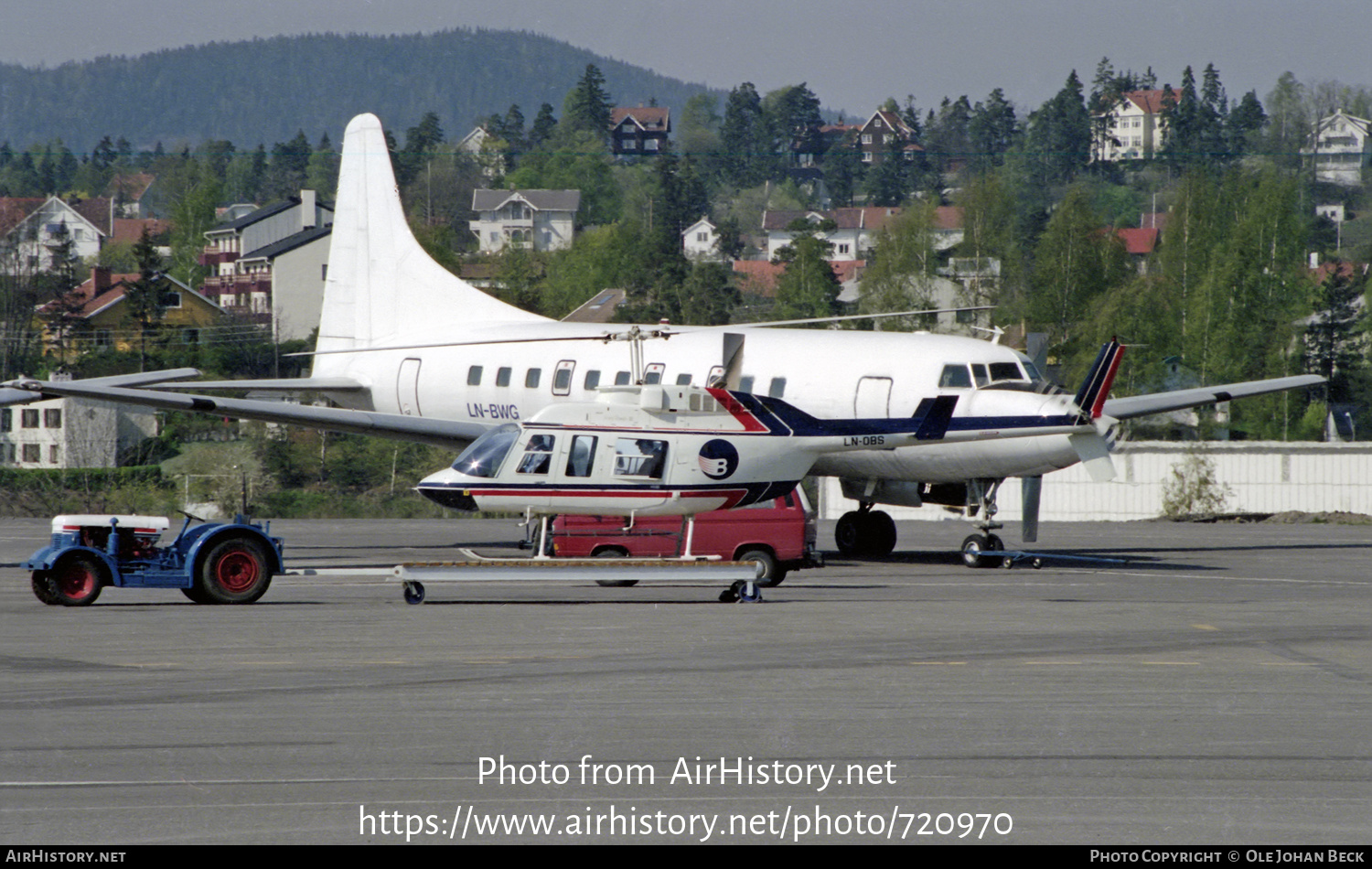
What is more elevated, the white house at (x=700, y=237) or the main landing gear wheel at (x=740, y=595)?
the white house at (x=700, y=237)

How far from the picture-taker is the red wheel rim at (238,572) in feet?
58.3

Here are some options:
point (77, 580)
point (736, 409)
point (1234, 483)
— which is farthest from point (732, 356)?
Result: point (1234, 483)

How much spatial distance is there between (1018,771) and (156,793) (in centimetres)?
489

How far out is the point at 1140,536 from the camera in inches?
1242

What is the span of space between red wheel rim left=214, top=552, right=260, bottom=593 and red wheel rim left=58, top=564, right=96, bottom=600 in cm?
142

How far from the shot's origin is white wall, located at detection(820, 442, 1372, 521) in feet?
129

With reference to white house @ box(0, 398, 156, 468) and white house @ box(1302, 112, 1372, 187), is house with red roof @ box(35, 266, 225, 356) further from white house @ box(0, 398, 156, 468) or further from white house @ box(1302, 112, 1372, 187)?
white house @ box(1302, 112, 1372, 187)

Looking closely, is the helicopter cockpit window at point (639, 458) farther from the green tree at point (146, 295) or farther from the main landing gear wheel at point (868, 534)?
the green tree at point (146, 295)

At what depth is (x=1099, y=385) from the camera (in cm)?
2173

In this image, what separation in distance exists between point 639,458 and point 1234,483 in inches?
997

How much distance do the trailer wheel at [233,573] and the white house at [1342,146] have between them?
16829cm

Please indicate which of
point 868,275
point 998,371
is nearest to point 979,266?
point 868,275

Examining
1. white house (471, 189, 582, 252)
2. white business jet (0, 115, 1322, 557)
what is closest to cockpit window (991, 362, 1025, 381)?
white business jet (0, 115, 1322, 557)

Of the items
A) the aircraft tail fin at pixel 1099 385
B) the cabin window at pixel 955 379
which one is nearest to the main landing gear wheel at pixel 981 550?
the cabin window at pixel 955 379
